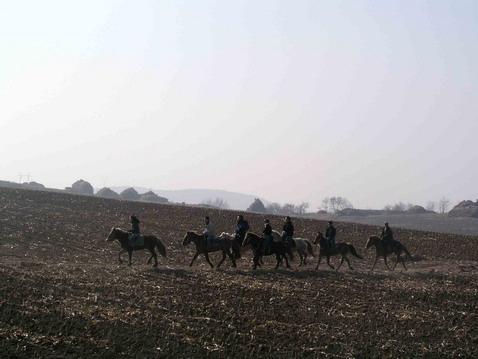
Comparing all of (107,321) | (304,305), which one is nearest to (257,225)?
(304,305)

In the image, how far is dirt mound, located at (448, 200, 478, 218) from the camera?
98.6m

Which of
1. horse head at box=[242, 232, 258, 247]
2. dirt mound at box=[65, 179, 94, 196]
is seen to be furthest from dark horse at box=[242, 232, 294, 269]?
dirt mound at box=[65, 179, 94, 196]

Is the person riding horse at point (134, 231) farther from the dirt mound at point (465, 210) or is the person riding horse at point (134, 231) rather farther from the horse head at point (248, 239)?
the dirt mound at point (465, 210)

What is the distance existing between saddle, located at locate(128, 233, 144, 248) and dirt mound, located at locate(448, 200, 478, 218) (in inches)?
3269

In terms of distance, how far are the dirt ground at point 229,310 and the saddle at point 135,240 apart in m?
2.03

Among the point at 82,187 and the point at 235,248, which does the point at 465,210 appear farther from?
the point at 235,248

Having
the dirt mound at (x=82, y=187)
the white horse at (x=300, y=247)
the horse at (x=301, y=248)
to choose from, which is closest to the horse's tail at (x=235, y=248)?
the white horse at (x=300, y=247)

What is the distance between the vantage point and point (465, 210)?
329 feet

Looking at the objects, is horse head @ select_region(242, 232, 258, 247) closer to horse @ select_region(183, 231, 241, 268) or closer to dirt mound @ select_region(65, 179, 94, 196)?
horse @ select_region(183, 231, 241, 268)

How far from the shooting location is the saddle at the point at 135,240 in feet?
86.9

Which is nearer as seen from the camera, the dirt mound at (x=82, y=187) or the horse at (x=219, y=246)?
the horse at (x=219, y=246)

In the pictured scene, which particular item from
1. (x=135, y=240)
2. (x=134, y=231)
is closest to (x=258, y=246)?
(x=135, y=240)

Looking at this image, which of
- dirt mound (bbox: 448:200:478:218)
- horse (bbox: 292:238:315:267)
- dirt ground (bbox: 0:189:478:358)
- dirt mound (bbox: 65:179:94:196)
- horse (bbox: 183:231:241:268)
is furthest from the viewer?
dirt mound (bbox: 65:179:94:196)

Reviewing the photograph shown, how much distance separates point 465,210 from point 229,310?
91302 millimetres
